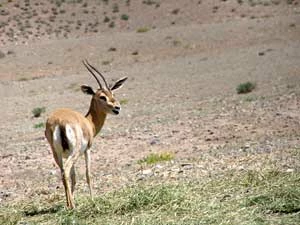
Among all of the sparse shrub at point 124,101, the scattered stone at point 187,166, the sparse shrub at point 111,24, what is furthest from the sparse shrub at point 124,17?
the scattered stone at point 187,166

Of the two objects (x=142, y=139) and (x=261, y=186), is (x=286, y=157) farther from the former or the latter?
(x=142, y=139)

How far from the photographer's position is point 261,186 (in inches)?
372

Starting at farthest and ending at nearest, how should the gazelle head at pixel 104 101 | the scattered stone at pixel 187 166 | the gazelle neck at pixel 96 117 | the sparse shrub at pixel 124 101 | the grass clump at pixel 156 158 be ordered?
the sparse shrub at pixel 124 101 < the grass clump at pixel 156 158 < the scattered stone at pixel 187 166 < the gazelle neck at pixel 96 117 < the gazelle head at pixel 104 101

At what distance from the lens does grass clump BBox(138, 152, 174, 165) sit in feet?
43.0

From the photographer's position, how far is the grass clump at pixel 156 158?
13094mm

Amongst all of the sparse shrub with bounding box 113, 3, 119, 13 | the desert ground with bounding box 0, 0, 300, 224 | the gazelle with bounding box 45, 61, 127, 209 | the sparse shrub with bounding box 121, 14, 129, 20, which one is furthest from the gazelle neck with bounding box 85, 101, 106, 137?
the sparse shrub with bounding box 113, 3, 119, 13

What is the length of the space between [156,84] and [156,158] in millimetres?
17805

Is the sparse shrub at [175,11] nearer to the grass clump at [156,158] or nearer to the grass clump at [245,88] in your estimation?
the grass clump at [245,88]

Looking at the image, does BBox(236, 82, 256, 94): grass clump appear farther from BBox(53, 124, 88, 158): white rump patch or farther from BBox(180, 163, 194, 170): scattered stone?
BBox(53, 124, 88, 158): white rump patch

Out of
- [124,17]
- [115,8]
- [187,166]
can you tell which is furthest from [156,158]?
[115,8]

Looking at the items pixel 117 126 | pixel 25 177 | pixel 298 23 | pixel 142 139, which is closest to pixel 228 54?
pixel 298 23

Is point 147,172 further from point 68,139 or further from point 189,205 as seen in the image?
point 189,205

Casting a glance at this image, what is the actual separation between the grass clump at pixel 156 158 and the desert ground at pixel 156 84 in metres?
0.22

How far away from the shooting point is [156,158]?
13.2 m
